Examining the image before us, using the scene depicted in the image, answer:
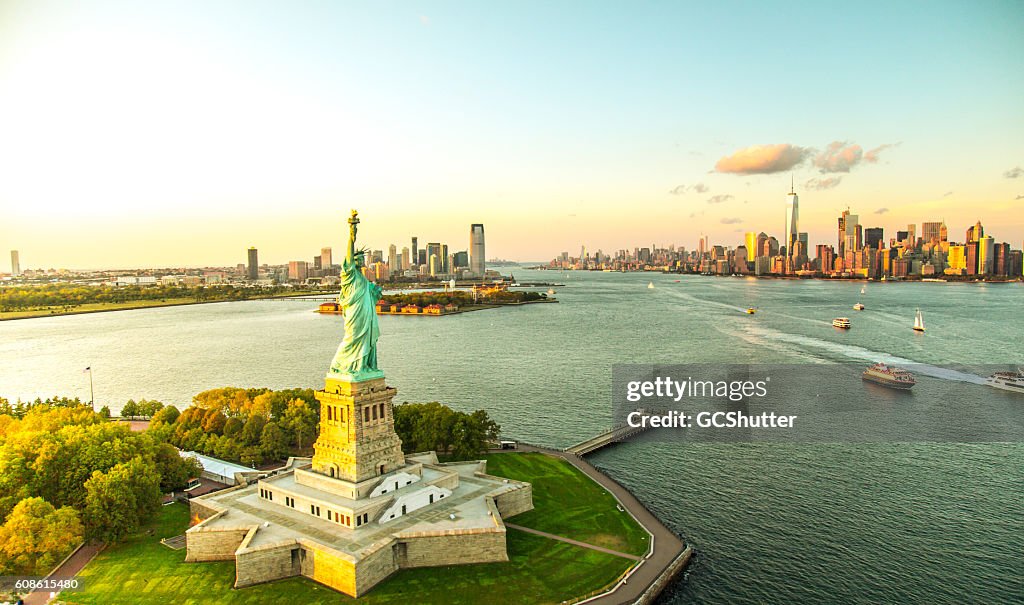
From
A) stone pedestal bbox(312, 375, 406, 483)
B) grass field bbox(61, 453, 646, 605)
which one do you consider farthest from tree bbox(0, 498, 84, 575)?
stone pedestal bbox(312, 375, 406, 483)

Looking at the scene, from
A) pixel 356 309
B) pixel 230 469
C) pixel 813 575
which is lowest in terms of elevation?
pixel 813 575

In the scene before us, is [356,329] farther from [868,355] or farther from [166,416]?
[868,355]

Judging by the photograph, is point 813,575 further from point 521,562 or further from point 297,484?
point 297,484

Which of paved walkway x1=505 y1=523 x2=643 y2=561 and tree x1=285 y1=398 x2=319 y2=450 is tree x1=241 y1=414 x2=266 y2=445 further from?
paved walkway x1=505 y1=523 x2=643 y2=561

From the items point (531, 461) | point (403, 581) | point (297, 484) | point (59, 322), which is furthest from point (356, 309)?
point (59, 322)

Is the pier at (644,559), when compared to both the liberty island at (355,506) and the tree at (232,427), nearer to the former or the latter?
the liberty island at (355,506)

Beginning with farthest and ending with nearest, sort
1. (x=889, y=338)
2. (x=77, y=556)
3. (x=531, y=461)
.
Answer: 1. (x=889, y=338)
2. (x=531, y=461)
3. (x=77, y=556)
